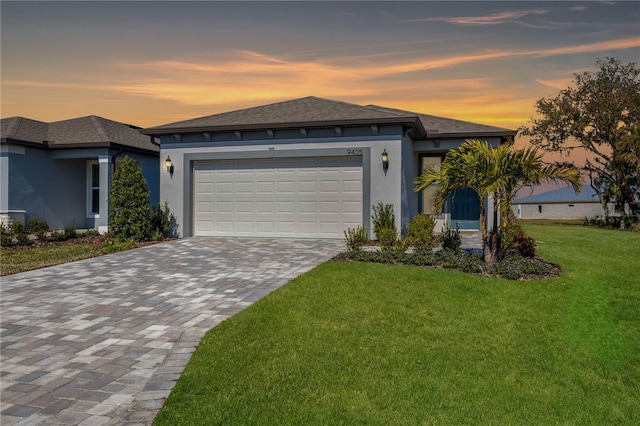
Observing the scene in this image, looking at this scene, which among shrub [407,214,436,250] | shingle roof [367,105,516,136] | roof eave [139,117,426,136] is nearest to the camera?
shrub [407,214,436,250]

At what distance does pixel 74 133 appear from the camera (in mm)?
19703

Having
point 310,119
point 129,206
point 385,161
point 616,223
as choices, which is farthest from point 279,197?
point 616,223

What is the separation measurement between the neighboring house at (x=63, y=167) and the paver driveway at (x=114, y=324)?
346 inches

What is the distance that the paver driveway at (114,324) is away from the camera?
3.88 meters

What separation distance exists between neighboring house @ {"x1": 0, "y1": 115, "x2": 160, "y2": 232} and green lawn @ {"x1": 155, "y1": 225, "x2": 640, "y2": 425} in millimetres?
13959

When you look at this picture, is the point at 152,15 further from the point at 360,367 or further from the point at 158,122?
the point at 360,367

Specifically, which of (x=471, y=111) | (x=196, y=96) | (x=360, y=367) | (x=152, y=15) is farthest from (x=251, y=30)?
(x=360, y=367)

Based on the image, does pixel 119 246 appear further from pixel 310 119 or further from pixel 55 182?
pixel 55 182

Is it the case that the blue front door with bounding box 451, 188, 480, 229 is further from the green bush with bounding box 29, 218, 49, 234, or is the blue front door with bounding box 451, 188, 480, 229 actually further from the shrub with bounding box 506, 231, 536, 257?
the green bush with bounding box 29, 218, 49, 234

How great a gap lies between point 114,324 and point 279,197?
30.9ft

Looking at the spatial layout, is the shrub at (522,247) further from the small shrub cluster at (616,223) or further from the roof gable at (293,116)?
the small shrub cluster at (616,223)

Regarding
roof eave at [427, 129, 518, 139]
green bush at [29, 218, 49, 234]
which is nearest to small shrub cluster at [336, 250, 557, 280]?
roof eave at [427, 129, 518, 139]

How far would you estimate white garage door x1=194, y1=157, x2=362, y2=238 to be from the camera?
14.5m

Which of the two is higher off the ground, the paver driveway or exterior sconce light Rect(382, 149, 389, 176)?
exterior sconce light Rect(382, 149, 389, 176)
